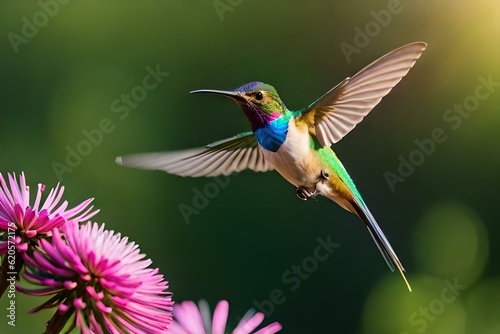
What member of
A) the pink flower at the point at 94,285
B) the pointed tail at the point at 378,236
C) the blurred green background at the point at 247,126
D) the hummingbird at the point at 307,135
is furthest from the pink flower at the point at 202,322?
the blurred green background at the point at 247,126

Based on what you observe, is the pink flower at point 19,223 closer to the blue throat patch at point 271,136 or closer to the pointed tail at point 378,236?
the blue throat patch at point 271,136

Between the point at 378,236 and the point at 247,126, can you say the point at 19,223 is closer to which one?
the point at 378,236

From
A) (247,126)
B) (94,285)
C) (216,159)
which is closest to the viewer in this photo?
(94,285)

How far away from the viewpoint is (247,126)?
192 cm

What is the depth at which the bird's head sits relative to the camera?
0.74 metres

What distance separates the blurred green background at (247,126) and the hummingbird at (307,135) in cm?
100

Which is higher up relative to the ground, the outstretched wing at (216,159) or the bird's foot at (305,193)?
the outstretched wing at (216,159)

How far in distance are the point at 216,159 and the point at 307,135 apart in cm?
11

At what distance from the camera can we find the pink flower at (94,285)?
45 cm

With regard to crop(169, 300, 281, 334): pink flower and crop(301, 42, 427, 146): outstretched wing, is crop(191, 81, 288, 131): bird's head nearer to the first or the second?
crop(301, 42, 427, 146): outstretched wing

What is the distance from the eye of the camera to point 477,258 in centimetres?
162

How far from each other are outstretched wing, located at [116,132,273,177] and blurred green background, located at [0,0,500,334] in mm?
969

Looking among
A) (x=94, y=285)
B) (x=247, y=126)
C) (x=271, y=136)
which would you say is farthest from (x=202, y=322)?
(x=247, y=126)

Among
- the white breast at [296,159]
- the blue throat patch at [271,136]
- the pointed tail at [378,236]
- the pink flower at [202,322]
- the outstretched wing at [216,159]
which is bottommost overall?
the pointed tail at [378,236]
